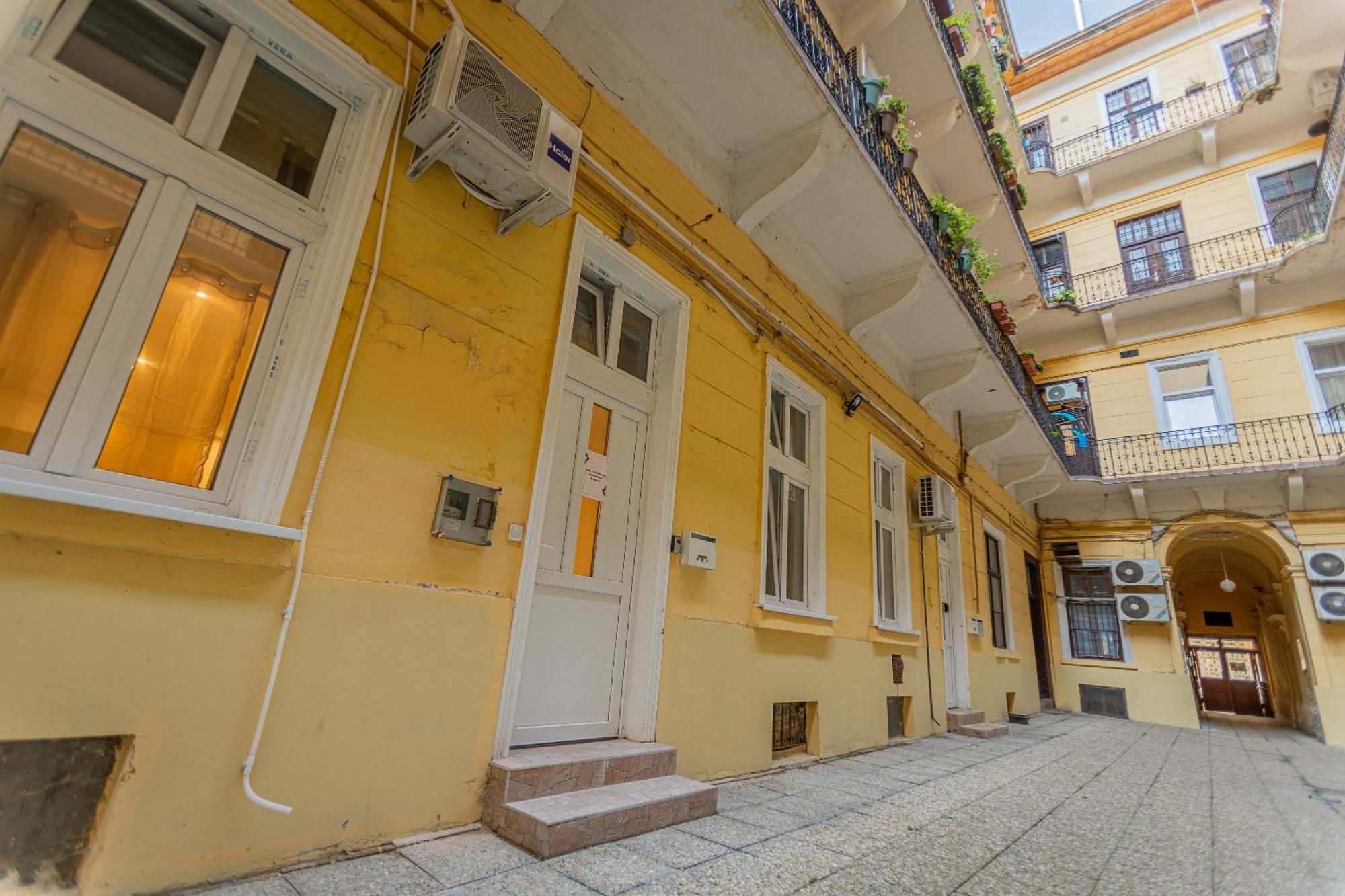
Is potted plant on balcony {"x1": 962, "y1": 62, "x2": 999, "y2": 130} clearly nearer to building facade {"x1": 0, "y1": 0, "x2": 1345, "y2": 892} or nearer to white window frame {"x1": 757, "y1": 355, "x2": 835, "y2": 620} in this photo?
building facade {"x1": 0, "y1": 0, "x2": 1345, "y2": 892}

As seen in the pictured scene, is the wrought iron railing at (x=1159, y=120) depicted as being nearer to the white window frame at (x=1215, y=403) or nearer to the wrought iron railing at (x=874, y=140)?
the white window frame at (x=1215, y=403)

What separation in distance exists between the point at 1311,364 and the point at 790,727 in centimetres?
1223

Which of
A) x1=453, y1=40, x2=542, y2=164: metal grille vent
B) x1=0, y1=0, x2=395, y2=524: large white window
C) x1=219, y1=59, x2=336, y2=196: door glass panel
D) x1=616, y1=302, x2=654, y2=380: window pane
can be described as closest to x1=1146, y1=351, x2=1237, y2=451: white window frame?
x1=616, y1=302, x2=654, y2=380: window pane

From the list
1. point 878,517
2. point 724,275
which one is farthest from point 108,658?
point 878,517

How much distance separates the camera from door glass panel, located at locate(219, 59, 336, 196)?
86.1 inches

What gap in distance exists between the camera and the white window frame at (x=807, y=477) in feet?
14.6

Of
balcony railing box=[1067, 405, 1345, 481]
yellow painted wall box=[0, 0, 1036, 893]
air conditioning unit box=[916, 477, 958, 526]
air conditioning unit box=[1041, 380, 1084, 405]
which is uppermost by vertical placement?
air conditioning unit box=[1041, 380, 1084, 405]

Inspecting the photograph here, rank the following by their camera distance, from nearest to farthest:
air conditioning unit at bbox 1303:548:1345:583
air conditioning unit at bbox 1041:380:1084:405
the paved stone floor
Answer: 1. the paved stone floor
2. air conditioning unit at bbox 1303:548:1345:583
3. air conditioning unit at bbox 1041:380:1084:405

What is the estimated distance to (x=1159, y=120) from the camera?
1220 cm

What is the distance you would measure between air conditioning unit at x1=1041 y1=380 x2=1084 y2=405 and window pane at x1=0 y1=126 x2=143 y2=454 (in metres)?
14.3

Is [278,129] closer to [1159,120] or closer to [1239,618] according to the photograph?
[1159,120]

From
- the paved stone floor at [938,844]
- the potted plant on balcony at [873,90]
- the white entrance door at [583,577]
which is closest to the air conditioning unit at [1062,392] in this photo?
the paved stone floor at [938,844]

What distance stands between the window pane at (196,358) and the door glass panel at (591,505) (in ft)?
5.44

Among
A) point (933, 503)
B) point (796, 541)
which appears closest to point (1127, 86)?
Answer: point (933, 503)
